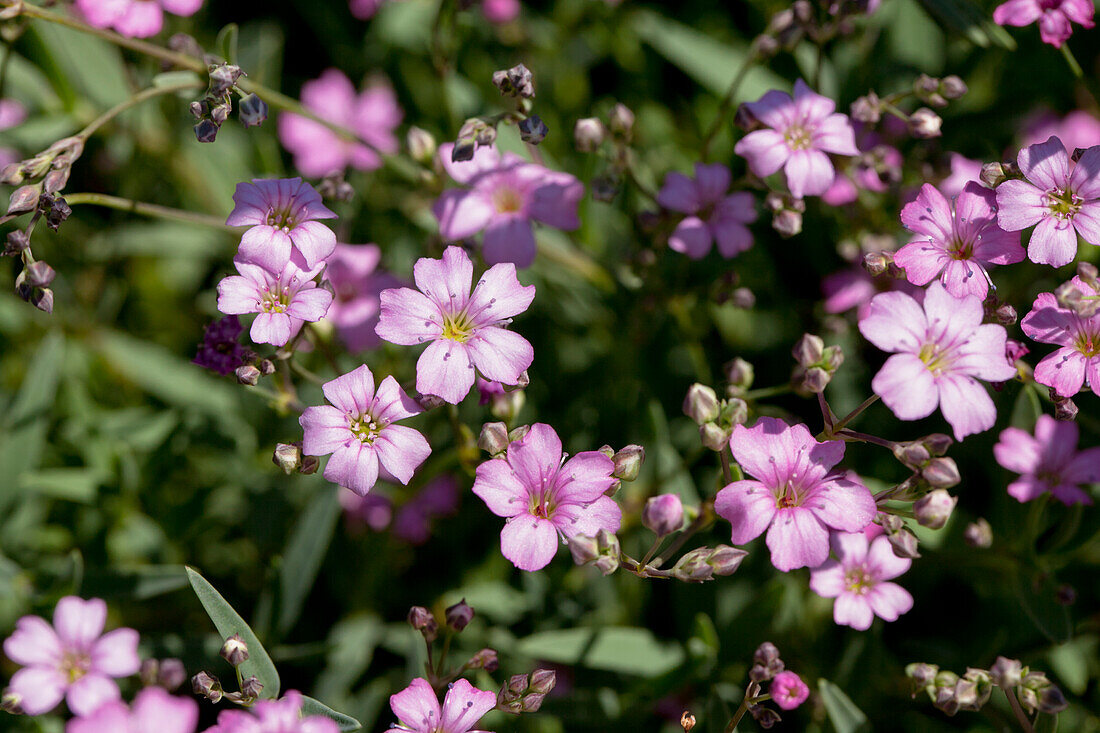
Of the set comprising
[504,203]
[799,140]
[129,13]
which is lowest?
[504,203]

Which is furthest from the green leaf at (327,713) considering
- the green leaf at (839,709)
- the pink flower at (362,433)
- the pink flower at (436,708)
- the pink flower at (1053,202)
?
the pink flower at (1053,202)

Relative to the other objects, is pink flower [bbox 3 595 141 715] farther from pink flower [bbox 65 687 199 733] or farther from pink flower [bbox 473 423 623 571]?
pink flower [bbox 473 423 623 571]

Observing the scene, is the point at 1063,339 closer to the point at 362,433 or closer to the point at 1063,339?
the point at 1063,339

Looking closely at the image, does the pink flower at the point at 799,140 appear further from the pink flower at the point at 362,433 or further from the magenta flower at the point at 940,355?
the pink flower at the point at 362,433

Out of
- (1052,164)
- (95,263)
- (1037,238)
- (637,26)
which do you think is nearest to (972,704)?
(1037,238)

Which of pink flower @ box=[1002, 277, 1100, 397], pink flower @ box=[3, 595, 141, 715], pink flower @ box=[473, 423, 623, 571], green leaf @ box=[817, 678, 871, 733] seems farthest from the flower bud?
pink flower @ box=[3, 595, 141, 715]

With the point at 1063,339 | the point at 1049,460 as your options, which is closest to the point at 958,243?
the point at 1063,339

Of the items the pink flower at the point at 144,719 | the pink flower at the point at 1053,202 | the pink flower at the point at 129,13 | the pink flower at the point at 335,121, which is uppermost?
the pink flower at the point at 129,13
